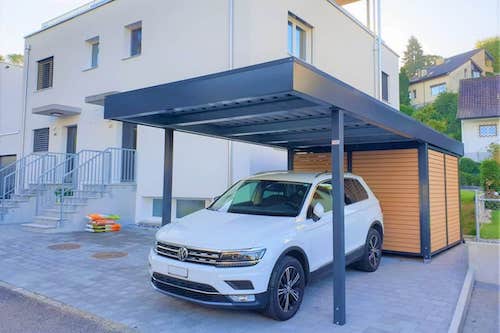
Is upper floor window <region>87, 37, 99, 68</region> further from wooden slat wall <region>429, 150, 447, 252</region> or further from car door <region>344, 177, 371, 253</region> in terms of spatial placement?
wooden slat wall <region>429, 150, 447, 252</region>

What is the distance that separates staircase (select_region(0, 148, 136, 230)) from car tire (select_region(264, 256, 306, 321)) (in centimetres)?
822

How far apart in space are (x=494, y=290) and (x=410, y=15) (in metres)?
11.9

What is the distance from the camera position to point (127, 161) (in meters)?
11.7

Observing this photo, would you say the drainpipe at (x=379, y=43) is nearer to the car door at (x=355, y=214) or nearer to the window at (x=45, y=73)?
the car door at (x=355, y=214)

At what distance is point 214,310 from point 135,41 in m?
10.7

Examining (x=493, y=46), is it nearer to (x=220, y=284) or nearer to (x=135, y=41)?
(x=135, y=41)

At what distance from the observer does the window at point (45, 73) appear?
49.8 feet

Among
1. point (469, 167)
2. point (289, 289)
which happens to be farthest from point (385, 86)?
point (289, 289)

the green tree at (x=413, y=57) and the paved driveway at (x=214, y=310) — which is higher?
the green tree at (x=413, y=57)

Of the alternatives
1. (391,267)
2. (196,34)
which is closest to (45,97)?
(196,34)

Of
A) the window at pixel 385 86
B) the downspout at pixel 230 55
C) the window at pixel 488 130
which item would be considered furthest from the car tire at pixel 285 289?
the window at pixel 488 130

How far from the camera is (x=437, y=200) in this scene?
25.6 ft

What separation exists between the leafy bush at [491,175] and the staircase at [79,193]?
13.5 m

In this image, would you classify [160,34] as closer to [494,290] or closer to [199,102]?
[199,102]
